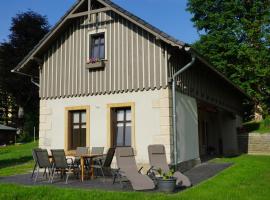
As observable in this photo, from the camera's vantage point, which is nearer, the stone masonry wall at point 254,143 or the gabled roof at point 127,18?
the gabled roof at point 127,18

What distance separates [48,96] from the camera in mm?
14359

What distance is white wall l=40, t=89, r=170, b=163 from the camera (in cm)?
1218

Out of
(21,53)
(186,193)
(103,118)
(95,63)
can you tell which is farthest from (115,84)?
(21,53)

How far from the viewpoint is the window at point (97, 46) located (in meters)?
13.7

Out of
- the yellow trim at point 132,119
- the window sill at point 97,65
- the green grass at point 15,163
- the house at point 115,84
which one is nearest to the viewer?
the house at point 115,84

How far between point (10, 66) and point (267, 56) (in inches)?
966

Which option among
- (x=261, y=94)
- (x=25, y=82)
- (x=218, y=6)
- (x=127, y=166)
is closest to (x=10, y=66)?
(x=25, y=82)

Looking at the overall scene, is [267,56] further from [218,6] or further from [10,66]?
[10,66]

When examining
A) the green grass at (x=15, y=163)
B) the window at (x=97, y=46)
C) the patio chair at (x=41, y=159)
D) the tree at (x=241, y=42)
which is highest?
the tree at (x=241, y=42)

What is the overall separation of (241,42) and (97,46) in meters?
20.8

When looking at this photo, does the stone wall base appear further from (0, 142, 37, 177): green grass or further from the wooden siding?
(0, 142, 37, 177): green grass

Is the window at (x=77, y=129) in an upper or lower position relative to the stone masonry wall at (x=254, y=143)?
upper

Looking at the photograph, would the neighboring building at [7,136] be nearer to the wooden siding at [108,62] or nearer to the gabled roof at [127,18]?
the gabled roof at [127,18]

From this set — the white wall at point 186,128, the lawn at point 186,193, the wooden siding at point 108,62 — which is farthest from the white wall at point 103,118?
the lawn at point 186,193
